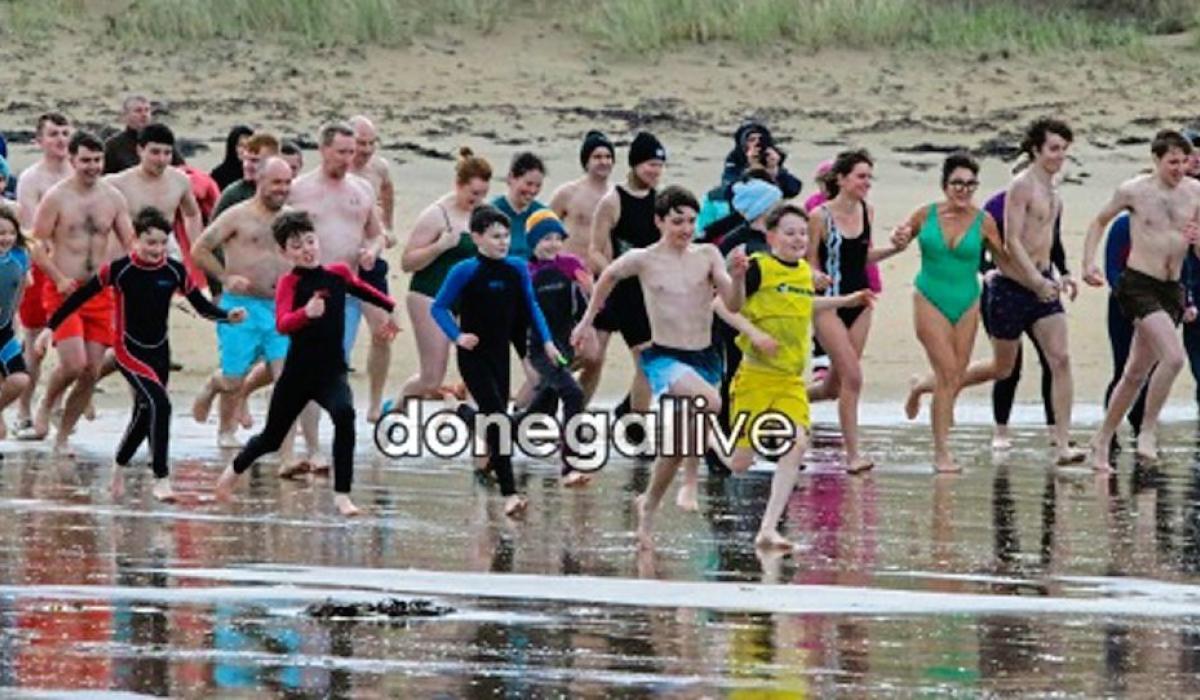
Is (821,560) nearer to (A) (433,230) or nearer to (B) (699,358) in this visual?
(B) (699,358)

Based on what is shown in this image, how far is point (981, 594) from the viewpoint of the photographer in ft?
43.8

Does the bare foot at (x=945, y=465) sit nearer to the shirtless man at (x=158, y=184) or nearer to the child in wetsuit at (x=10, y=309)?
the shirtless man at (x=158, y=184)

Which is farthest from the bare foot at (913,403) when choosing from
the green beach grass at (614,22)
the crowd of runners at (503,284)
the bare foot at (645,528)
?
the green beach grass at (614,22)

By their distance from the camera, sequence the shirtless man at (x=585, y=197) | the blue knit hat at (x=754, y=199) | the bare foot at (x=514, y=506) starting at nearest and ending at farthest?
1. the bare foot at (x=514, y=506)
2. the blue knit hat at (x=754, y=199)
3. the shirtless man at (x=585, y=197)

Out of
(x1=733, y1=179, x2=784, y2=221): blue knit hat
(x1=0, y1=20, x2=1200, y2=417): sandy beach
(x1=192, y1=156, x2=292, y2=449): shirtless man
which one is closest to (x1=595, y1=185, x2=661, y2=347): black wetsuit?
(x1=733, y1=179, x2=784, y2=221): blue knit hat

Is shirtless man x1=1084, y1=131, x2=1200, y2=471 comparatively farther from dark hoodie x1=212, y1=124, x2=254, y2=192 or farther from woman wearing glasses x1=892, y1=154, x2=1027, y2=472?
dark hoodie x1=212, y1=124, x2=254, y2=192

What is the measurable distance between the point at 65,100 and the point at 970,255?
1406cm

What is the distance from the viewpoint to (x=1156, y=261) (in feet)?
64.1

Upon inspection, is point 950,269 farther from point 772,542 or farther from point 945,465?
point 772,542

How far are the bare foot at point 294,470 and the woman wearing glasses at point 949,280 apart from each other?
322 cm

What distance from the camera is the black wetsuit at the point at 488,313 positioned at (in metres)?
17.3

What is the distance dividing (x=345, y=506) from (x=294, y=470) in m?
2.13

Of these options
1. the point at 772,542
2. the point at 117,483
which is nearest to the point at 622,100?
the point at 117,483

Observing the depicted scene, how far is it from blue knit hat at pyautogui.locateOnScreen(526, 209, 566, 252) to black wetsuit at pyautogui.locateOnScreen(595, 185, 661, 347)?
498 millimetres
